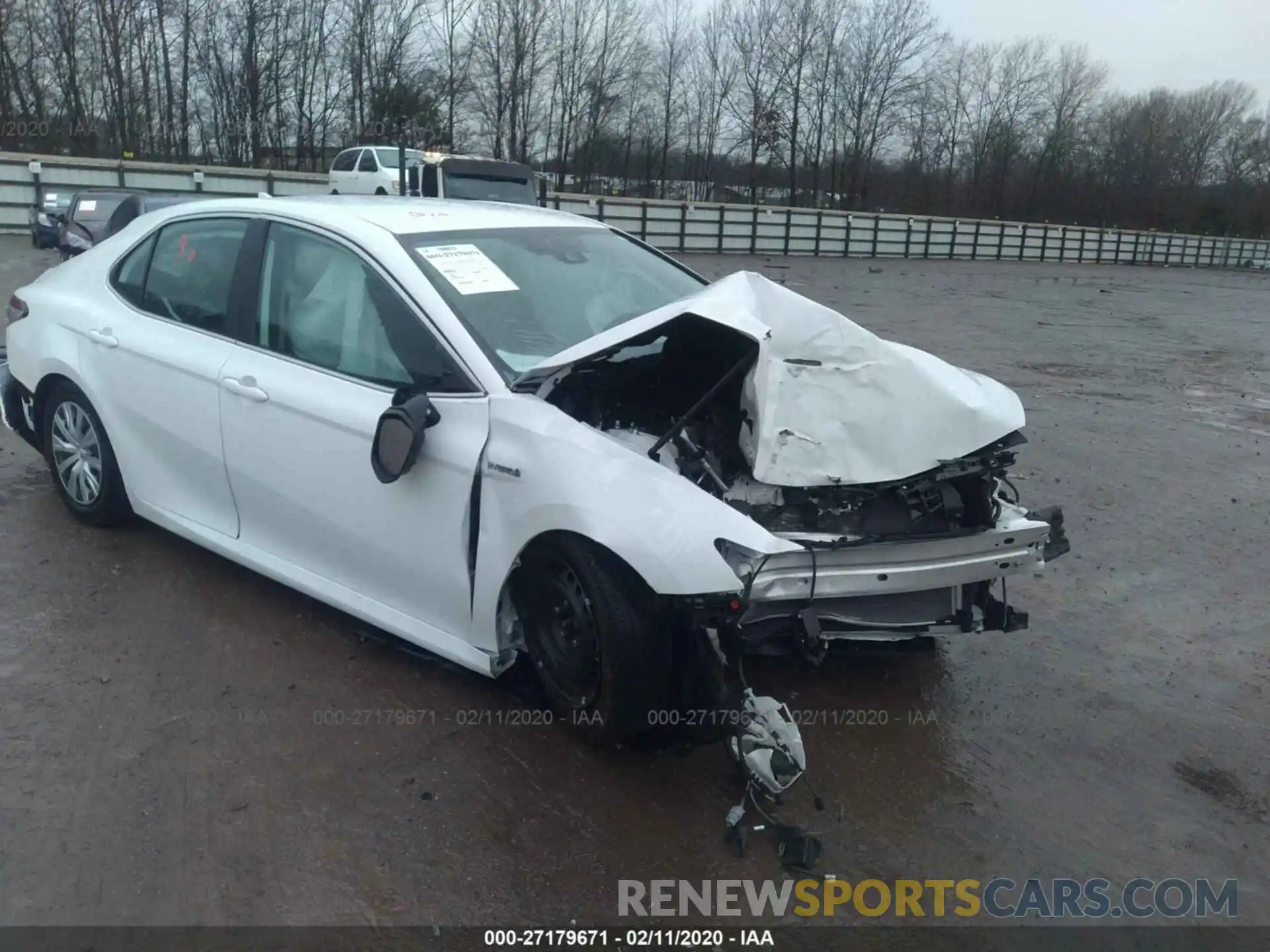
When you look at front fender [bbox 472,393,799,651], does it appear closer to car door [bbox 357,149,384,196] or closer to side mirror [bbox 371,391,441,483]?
side mirror [bbox 371,391,441,483]

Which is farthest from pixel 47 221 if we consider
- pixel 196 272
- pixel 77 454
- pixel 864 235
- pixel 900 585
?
pixel 864 235

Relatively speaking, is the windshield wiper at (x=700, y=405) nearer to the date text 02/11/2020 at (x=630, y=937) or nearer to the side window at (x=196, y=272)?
the date text 02/11/2020 at (x=630, y=937)

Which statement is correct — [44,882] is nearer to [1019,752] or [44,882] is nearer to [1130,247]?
[1019,752]

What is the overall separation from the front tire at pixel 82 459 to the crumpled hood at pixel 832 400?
2557 mm

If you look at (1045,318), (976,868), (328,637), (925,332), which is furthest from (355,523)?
(1045,318)

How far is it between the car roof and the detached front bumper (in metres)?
2.01

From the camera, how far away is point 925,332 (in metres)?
Result: 15.5

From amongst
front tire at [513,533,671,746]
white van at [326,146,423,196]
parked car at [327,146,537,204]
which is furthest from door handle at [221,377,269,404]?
white van at [326,146,423,196]

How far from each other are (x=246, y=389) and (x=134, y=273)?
4.19ft

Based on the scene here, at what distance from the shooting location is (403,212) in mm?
4305

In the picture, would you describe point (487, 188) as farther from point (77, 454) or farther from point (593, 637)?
point (593, 637)

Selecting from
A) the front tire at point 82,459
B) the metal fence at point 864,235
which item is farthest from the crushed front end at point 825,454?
the metal fence at point 864,235

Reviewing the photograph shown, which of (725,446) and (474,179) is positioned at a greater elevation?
(474,179)

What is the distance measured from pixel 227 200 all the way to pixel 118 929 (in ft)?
10.2
